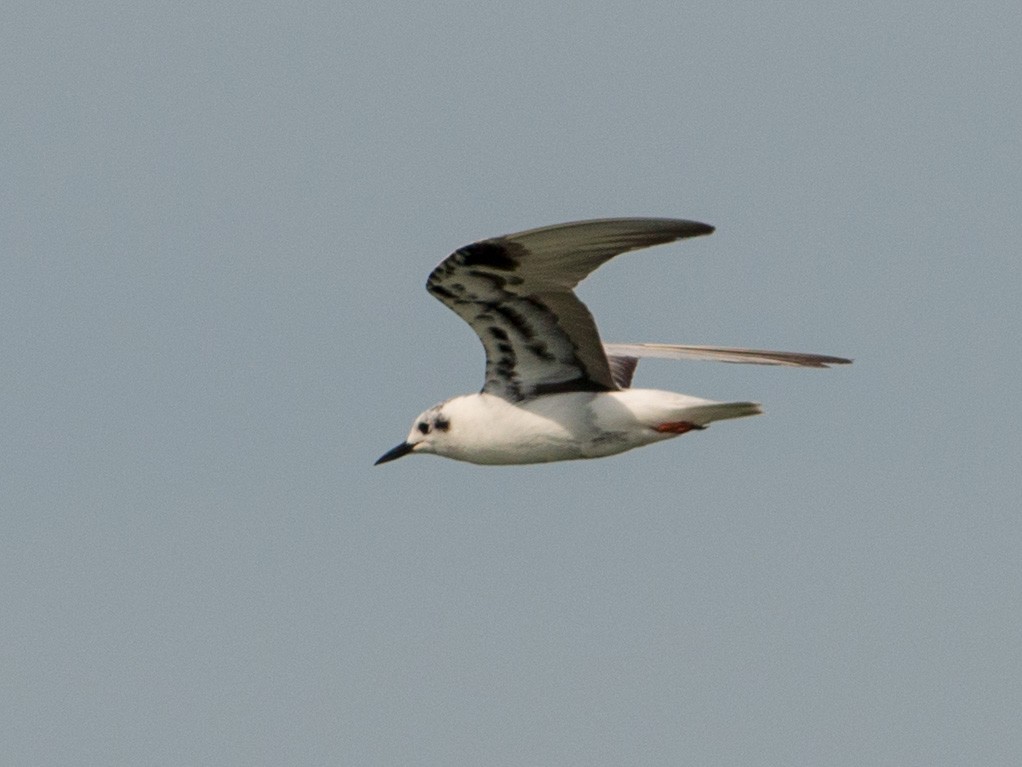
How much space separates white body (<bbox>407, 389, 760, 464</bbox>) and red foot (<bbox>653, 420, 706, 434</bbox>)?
21mm

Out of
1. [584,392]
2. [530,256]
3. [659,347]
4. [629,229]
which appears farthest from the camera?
[659,347]

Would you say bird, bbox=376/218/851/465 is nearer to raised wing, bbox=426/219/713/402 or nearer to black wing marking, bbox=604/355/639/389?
raised wing, bbox=426/219/713/402

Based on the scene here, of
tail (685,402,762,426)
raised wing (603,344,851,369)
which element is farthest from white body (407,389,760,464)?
raised wing (603,344,851,369)

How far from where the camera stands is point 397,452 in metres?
21.4

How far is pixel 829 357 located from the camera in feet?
65.8

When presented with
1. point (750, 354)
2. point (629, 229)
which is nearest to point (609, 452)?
point (750, 354)

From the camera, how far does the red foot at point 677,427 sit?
18984mm

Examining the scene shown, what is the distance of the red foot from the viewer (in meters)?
19.0

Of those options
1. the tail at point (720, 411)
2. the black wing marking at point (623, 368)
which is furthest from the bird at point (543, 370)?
the black wing marking at point (623, 368)

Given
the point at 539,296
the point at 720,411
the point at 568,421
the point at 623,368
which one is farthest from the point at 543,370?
the point at 623,368

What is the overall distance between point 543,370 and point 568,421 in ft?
1.84

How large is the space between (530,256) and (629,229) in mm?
1347

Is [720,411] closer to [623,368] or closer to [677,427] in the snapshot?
[677,427]

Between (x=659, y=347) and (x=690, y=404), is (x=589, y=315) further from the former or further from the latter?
(x=659, y=347)
